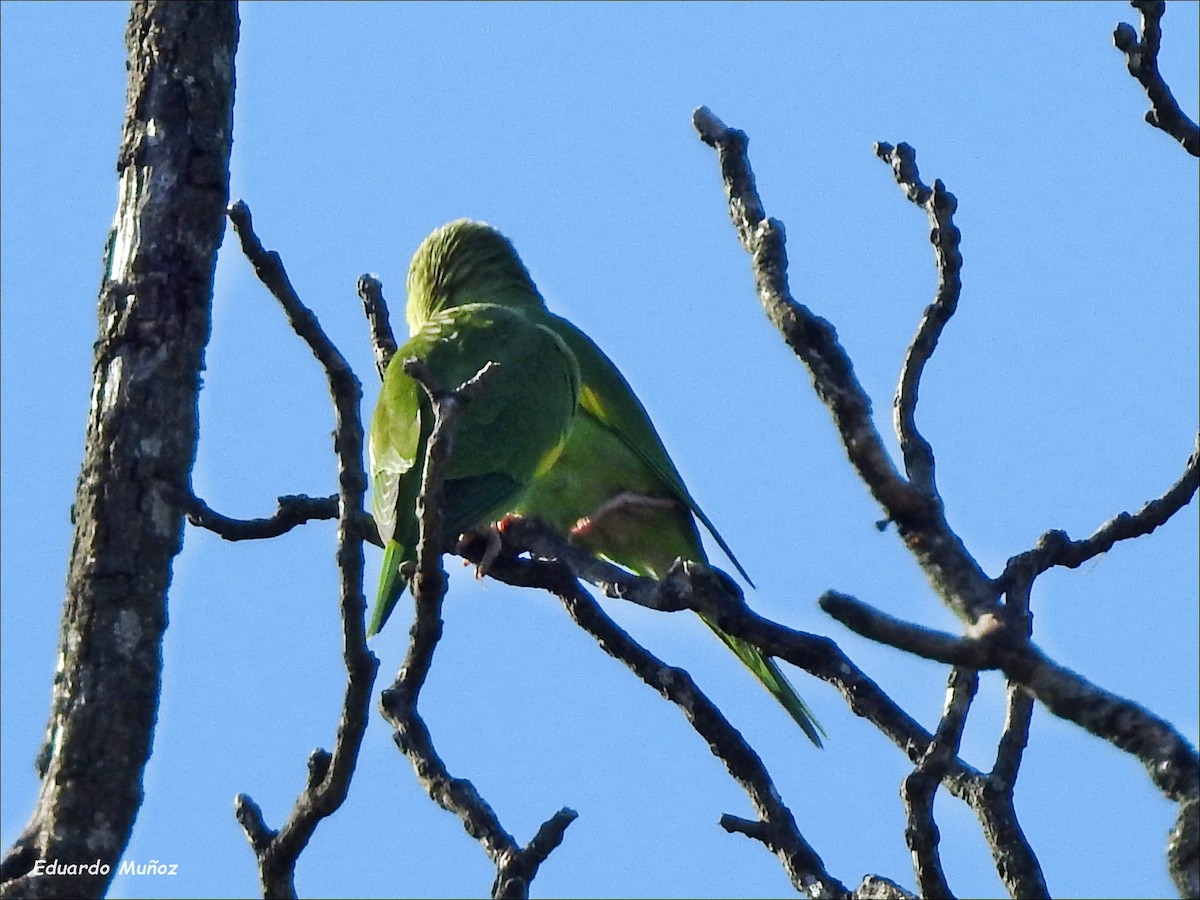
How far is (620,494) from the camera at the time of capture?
20.5ft

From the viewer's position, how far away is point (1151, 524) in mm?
3371

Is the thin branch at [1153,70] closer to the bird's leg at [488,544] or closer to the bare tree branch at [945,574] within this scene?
the bare tree branch at [945,574]

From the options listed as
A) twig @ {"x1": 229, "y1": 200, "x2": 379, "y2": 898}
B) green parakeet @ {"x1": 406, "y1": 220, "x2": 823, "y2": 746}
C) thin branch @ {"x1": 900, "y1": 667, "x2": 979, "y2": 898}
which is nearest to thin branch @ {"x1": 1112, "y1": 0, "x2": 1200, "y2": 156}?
thin branch @ {"x1": 900, "y1": 667, "x2": 979, "y2": 898}

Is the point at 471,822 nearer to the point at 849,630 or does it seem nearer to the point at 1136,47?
the point at 849,630

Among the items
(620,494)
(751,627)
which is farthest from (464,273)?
(751,627)

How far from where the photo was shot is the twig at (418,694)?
9.86 feet

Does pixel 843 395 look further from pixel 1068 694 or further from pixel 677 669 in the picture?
pixel 677 669

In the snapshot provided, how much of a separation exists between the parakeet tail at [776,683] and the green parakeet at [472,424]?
0.98 meters

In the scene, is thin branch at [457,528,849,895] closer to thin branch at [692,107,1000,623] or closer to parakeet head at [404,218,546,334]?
thin branch at [692,107,1000,623]

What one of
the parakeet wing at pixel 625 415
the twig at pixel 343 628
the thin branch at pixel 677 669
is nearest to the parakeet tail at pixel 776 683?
the parakeet wing at pixel 625 415

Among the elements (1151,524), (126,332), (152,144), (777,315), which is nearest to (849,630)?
(777,315)

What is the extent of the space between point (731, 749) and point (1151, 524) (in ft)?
3.45

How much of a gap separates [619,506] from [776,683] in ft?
2.89

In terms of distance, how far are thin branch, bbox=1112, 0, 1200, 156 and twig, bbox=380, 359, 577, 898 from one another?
1286 millimetres
